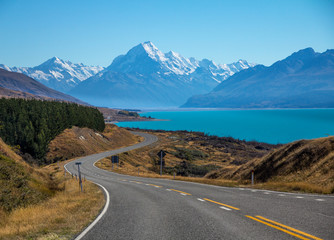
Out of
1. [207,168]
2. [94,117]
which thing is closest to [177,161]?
[207,168]

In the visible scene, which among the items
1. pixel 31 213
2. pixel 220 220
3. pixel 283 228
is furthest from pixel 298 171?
pixel 31 213

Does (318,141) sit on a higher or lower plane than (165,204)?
higher

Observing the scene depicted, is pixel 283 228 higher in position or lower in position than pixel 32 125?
lower

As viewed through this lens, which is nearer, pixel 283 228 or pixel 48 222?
pixel 283 228

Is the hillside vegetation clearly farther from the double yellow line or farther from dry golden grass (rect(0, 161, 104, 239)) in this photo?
the double yellow line

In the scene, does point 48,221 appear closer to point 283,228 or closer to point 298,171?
point 283,228

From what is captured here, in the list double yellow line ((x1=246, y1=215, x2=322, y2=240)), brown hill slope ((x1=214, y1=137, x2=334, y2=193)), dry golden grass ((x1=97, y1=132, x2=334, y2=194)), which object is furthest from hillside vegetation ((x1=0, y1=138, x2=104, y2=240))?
brown hill slope ((x1=214, y1=137, x2=334, y2=193))

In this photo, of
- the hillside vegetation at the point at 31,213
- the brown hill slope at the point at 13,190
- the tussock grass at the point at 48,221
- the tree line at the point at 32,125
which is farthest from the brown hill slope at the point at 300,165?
the tree line at the point at 32,125

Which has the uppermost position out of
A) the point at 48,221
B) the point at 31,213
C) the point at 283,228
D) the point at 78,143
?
the point at 283,228

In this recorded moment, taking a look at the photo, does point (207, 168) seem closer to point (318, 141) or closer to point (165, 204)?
point (318, 141)

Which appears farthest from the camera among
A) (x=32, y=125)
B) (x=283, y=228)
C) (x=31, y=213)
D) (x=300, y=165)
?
(x=32, y=125)

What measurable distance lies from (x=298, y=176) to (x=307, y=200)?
9.00 meters

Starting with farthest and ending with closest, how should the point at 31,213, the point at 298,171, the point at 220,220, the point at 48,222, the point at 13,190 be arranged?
the point at 298,171 → the point at 13,190 → the point at 31,213 → the point at 48,222 → the point at 220,220

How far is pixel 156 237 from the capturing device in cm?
803
